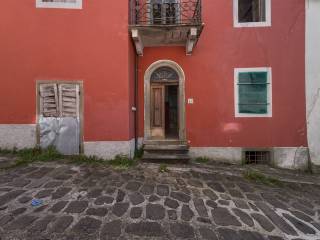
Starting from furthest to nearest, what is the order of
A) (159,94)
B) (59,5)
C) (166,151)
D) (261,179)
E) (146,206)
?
(159,94) → (166,151) → (59,5) → (261,179) → (146,206)

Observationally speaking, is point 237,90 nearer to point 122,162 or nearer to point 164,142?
point 164,142

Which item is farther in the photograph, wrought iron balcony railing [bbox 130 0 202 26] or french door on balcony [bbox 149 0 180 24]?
french door on balcony [bbox 149 0 180 24]

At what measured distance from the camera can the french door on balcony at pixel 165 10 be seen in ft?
24.8

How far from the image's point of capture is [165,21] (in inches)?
299

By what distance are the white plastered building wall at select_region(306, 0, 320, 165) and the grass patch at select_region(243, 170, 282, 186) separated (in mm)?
2353

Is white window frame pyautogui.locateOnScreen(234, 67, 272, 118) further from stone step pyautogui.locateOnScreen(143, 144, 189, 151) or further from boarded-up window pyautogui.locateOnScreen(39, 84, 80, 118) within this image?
boarded-up window pyautogui.locateOnScreen(39, 84, 80, 118)

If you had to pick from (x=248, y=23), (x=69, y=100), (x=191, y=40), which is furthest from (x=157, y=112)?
(x=248, y=23)

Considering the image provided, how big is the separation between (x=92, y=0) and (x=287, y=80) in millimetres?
6488

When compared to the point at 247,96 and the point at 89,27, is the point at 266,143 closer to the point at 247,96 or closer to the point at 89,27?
the point at 247,96

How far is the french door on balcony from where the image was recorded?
7560mm

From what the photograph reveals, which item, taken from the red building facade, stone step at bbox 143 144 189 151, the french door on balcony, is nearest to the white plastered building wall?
the red building facade

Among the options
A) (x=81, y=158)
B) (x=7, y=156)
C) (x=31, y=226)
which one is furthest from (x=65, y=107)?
(x=31, y=226)

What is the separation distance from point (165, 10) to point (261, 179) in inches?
239

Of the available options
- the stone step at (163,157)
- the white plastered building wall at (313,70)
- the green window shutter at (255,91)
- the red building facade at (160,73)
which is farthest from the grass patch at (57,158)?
the white plastered building wall at (313,70)
